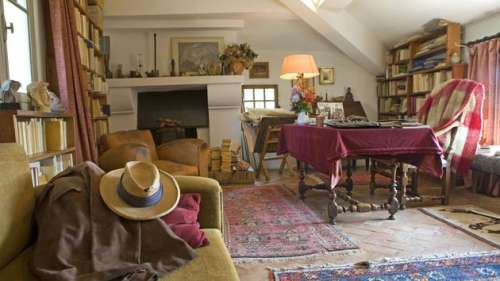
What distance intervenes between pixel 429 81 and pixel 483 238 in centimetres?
297

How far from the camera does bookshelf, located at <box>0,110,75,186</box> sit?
1770mm

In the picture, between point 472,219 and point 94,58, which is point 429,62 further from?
point 94,58

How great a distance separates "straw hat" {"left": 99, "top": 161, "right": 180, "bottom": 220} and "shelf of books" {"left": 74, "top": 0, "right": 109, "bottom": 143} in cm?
233

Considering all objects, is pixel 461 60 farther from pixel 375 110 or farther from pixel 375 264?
pixel 375 264

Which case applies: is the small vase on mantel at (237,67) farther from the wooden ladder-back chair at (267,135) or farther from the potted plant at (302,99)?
the potted plant at (302,99)

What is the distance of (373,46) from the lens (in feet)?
18.3

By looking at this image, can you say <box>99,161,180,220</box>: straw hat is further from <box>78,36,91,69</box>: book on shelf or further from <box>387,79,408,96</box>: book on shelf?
<box>387,79,408,96</box>: book on shelf

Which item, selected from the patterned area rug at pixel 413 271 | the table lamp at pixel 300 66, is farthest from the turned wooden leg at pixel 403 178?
the table lamp at pixel 300 66

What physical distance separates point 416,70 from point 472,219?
9.35 feet

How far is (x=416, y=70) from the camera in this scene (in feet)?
16.6

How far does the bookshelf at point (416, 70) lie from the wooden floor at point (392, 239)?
1.84 metres

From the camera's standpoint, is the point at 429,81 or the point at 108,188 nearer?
the point at 108,188

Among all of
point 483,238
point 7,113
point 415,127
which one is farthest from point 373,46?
point 7,113

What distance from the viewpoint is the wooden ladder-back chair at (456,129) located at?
3.36 metres
